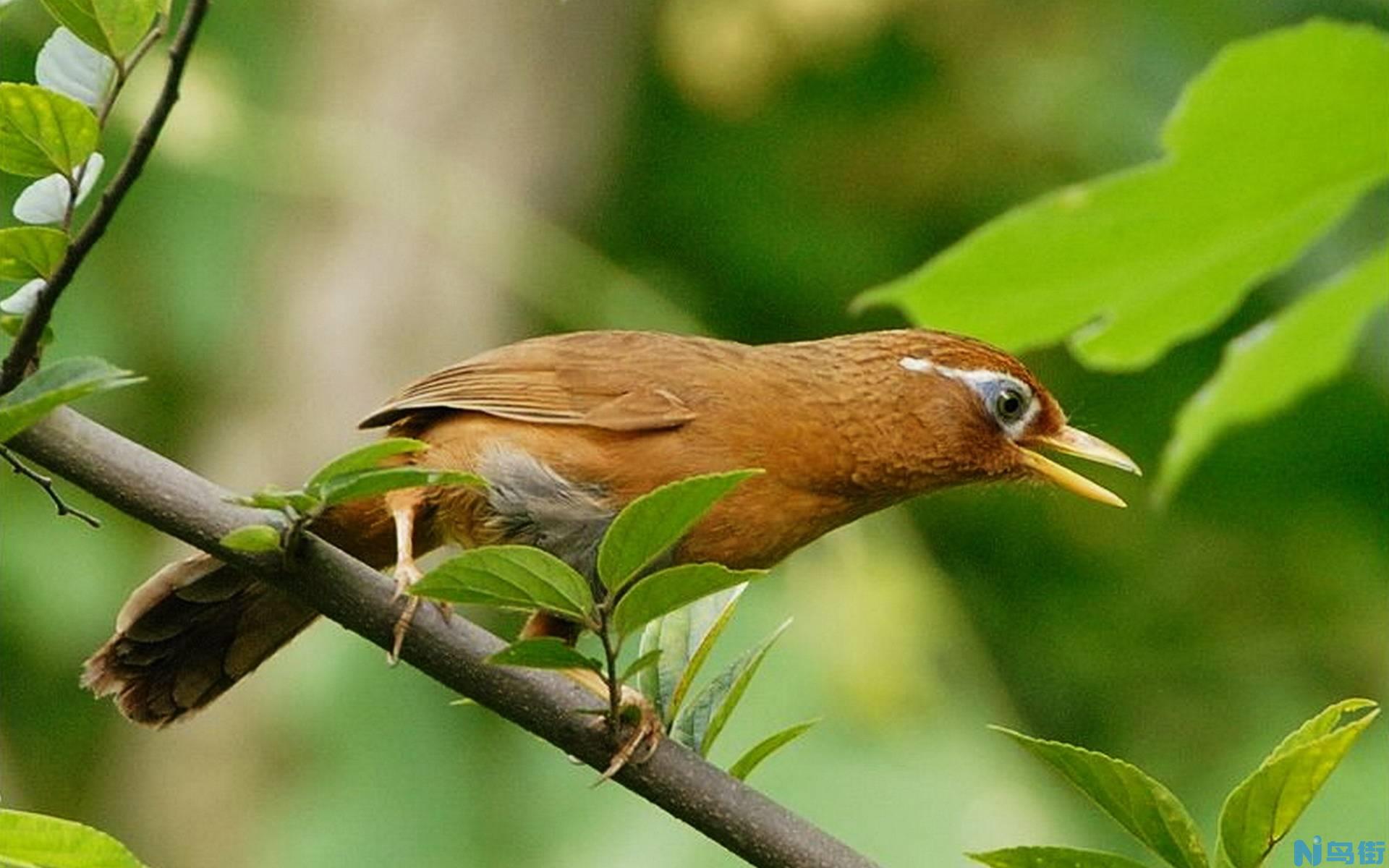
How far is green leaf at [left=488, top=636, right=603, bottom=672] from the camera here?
6.86ft

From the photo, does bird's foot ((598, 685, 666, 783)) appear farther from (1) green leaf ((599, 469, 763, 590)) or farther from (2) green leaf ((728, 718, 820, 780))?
(1) green leaf ((599, 469, 763, 590))

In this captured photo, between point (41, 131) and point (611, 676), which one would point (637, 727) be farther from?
point (41, 131)

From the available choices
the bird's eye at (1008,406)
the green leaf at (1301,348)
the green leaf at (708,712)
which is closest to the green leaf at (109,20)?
the green leaf at (708,712)

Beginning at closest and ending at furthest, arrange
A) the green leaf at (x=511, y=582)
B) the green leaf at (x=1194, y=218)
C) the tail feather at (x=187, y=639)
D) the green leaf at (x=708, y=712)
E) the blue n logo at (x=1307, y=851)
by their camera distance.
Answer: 1. the green leaf at (x=1194, y=218)
2. the green leaf at (x=511, y=582)
3. the green leaf at (x=708, y=712)
4. the tail feather at (x=187, y=639)
5. the blue n logo at (x=1307, y=851)

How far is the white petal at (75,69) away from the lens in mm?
2023

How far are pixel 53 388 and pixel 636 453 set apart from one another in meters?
1.67

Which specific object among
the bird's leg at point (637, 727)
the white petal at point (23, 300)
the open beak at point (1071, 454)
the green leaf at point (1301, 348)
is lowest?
the open beak at point (1071, 454)

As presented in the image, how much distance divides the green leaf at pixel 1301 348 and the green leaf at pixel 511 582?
0.92 metres

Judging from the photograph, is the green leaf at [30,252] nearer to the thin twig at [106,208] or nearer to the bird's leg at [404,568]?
the thin twig at [106,208]

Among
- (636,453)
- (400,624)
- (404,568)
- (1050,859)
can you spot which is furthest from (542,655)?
(636,453)

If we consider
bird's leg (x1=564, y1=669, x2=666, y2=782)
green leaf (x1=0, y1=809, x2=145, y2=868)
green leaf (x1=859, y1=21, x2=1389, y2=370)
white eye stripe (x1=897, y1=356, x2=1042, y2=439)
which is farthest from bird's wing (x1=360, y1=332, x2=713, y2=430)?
green leaf (x1=859, y1=21, x2=1389, y2=370)

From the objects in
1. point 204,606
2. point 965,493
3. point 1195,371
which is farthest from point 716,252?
point 204,606

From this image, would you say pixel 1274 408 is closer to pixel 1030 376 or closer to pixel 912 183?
pixel 1030 376

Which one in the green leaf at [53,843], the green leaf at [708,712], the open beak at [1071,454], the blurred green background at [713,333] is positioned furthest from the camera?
the blurred green background at [713,333]
